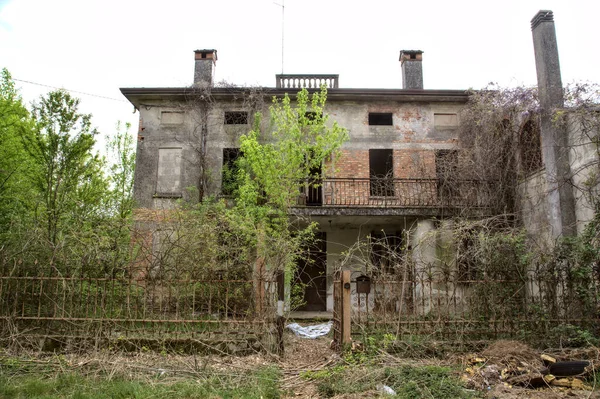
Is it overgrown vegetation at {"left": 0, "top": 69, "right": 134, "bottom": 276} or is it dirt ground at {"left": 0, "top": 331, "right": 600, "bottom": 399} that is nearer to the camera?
dirt ground at {"left": 0, "top": 331, "right": 600, "bottom": 399}

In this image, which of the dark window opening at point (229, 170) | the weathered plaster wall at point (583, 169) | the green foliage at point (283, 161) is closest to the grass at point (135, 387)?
the green foliage at point (283, 161)

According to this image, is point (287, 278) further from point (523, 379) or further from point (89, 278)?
point (523, 379)

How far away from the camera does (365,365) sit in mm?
6605

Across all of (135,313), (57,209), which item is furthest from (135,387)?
(57,209)

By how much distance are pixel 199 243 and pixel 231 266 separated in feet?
2.44

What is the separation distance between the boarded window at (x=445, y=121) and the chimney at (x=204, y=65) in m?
8.72

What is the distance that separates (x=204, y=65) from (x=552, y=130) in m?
12.5

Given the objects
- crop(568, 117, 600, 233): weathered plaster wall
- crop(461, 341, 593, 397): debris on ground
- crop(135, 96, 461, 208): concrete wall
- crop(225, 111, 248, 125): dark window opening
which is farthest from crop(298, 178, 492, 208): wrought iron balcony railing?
crop(461, 341, 593, 397): debris on ground

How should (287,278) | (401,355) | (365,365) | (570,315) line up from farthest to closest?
1. (287,278)
2. (570,315)
3. (401,355)
4. (365,365)

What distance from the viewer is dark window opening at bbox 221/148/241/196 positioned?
15.6m

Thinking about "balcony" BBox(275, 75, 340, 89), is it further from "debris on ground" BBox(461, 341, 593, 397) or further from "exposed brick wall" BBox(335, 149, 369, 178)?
"debris on ground" BBox(461, 341, 593, 397)

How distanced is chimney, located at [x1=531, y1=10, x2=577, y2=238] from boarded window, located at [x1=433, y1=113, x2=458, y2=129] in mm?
4549

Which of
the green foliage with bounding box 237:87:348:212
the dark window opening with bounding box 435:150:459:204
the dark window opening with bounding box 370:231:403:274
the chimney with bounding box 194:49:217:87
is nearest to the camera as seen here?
the dark window opening with bounding box 370:231:403:274

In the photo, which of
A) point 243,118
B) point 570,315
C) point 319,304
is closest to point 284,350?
point 570,315
